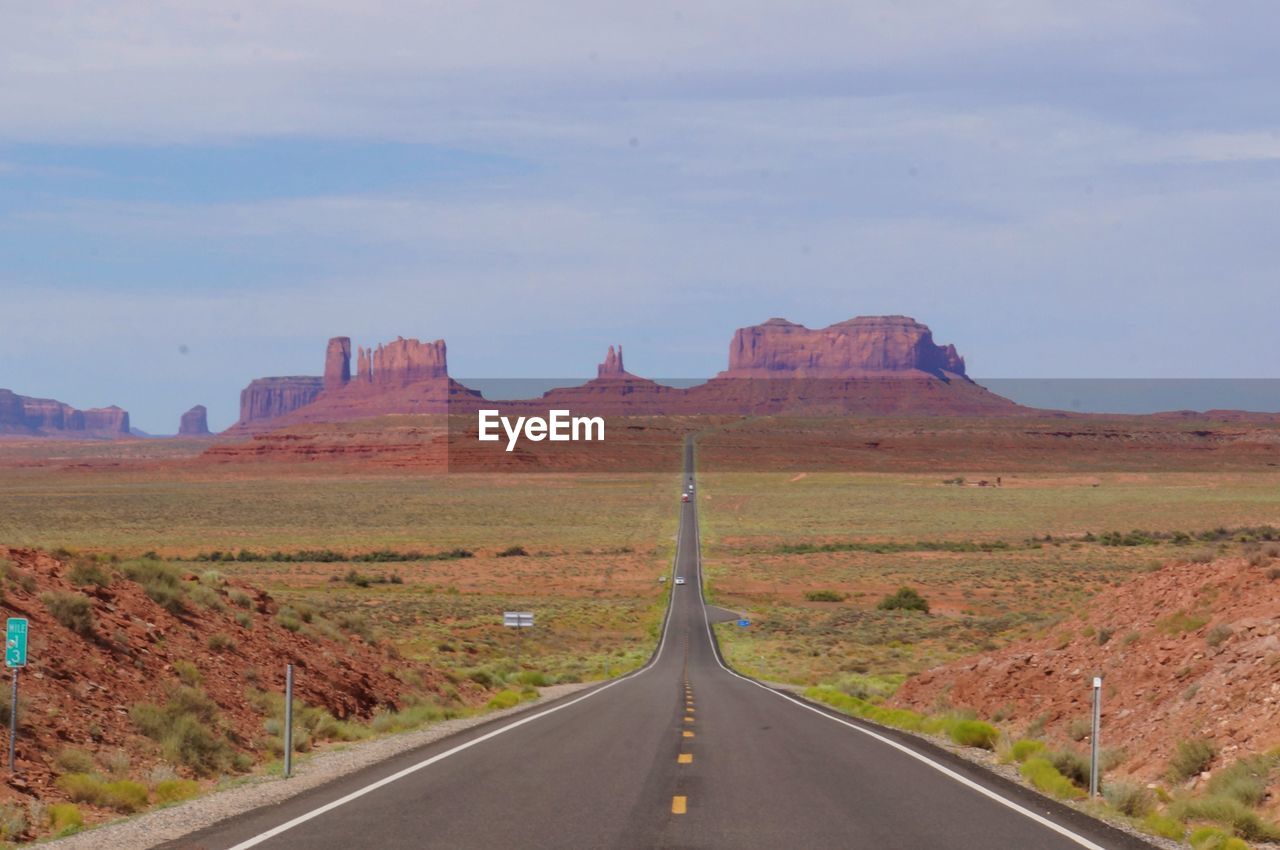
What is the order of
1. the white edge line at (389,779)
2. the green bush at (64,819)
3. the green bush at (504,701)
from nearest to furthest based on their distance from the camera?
the white edge line at (389,779), the green bush at (64,819), the green bush at (504,701)

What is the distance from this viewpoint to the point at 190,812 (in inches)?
418

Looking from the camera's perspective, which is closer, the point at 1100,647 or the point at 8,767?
the point at 8,767

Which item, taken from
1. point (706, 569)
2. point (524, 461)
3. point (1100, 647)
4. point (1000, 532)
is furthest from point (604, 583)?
point (524, 461)

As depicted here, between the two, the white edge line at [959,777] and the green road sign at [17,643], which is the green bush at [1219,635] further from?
the green road sign at [17,643]

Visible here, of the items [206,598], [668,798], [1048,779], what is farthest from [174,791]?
[1048,779]

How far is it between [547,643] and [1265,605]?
35.2 m

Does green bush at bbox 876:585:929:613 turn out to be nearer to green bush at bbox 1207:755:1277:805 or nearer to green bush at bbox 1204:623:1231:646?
green bush at bbox 1204:623:1231:646

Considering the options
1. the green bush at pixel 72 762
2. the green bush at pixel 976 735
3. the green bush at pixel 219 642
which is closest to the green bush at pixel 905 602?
the green bush at pixel 976 735

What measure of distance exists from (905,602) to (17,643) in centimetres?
5206

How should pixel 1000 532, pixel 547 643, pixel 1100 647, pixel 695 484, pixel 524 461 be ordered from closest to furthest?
pixel 1100 647, pixel 547 643, pixel 1000 532, pixel 695 484, pixel 524 461

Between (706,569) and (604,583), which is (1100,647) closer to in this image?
(604,583)

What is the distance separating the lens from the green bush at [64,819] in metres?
9.71

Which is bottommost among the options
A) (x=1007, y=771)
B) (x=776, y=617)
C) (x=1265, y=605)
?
(x=776, y=617)

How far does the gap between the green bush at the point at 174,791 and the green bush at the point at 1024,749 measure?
8.99 meters
